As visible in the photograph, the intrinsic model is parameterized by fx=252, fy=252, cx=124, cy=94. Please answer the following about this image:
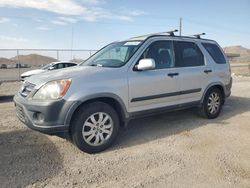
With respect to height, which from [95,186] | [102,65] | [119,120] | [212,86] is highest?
[102,65]

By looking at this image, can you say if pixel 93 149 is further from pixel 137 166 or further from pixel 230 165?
pixel 230 165

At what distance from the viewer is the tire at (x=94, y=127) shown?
12.7ft

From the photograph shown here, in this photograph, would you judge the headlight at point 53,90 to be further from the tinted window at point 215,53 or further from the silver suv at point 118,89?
the tinted window at point 215,53

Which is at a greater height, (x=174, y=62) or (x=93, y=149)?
(x=174, y=62)

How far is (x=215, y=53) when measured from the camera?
6102 millimetres

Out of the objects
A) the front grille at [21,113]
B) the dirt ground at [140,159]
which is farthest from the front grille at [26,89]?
the dirt ground at [140,159]

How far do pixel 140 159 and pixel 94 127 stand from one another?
0.88 m

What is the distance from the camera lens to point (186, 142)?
448cm

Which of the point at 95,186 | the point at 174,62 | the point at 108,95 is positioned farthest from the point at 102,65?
the point at 95,186

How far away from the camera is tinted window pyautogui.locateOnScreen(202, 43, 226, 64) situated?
19.4 feet

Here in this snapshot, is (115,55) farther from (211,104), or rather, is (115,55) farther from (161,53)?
(211,104)

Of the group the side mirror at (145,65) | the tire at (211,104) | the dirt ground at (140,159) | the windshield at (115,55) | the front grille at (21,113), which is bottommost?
the dirt ground at (140,159)

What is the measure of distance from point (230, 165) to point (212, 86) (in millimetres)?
2622

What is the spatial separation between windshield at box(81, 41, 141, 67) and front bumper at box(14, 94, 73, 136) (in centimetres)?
125
